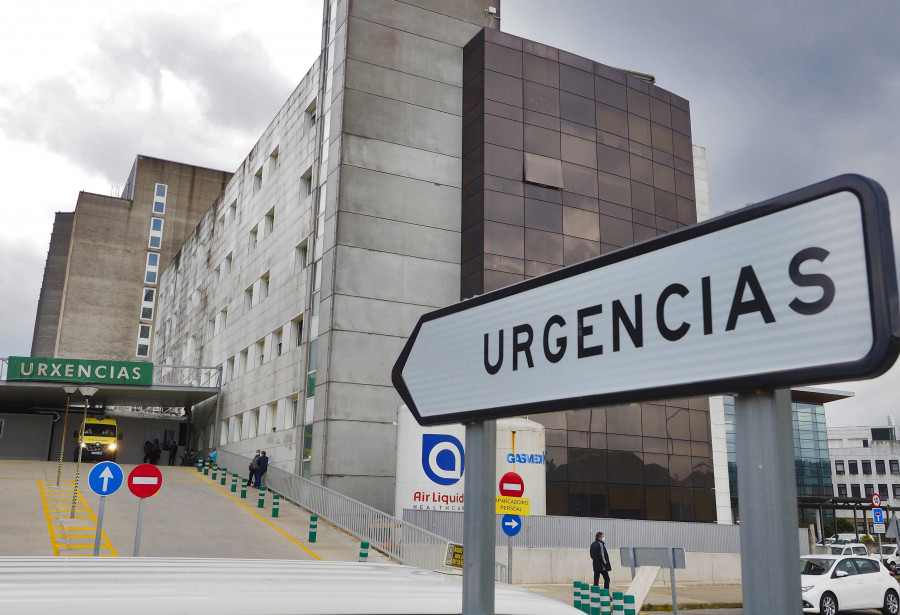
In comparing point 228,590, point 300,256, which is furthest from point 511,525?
point 300,256

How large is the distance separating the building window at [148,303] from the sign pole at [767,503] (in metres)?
88.8

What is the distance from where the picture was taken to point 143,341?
8362cm

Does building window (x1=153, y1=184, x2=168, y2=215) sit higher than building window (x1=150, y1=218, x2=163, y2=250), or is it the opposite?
building window (x1=153, y1=184, x2=168, y2=215)

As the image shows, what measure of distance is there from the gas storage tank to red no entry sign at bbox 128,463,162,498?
9268mm

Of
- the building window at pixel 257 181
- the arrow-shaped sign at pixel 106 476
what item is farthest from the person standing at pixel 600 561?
the building window at pixel 257 181

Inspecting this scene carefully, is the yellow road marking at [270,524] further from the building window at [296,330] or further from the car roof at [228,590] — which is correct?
the car roof at [228,590]

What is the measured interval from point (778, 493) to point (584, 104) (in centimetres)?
3835

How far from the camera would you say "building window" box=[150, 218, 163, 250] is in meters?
84.4

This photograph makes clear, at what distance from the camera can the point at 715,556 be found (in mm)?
27875

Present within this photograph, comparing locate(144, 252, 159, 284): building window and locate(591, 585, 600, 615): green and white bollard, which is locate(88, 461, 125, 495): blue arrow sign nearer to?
locate(591, 585, 600, 615): green and white bollard

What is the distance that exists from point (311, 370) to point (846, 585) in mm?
22795

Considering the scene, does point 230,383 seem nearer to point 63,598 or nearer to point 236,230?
point 236,230

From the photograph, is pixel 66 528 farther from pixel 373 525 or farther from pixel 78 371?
pixel 78 371

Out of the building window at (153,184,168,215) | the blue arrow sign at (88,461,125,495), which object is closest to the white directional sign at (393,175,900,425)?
the blue arrow sign at (88,461,125,495)
